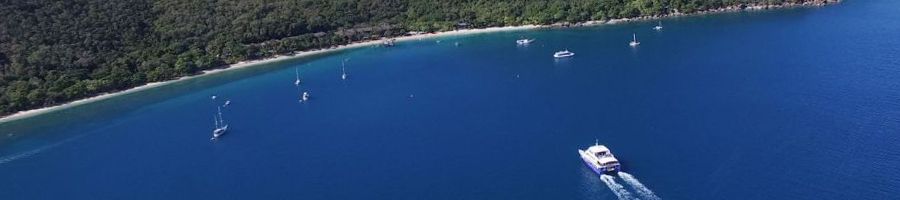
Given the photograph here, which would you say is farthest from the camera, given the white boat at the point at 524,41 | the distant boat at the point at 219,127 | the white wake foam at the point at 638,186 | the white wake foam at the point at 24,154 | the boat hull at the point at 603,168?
the white boat at the point at 524,41

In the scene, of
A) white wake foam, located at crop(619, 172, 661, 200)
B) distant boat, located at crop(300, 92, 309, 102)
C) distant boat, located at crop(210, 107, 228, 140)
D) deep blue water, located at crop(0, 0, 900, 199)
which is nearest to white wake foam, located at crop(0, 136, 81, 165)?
deep blue water, located at crop(0, 0, 900, 199)

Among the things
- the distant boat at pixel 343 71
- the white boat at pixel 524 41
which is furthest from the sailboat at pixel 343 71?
the white boat at pixel 524 41

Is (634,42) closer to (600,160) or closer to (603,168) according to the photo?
(600,160)

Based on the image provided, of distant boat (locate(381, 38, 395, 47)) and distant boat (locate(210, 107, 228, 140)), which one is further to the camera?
distant boat (locate(381, 38, 395, 47))

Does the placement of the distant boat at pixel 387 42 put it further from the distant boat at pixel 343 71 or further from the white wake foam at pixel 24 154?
the white wake foam at pixel 24 154

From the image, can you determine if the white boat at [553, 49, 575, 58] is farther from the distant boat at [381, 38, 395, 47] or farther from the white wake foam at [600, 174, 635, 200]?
the white wake foam at [600, 174, 635, 200]

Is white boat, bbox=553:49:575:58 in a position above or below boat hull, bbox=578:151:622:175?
above
